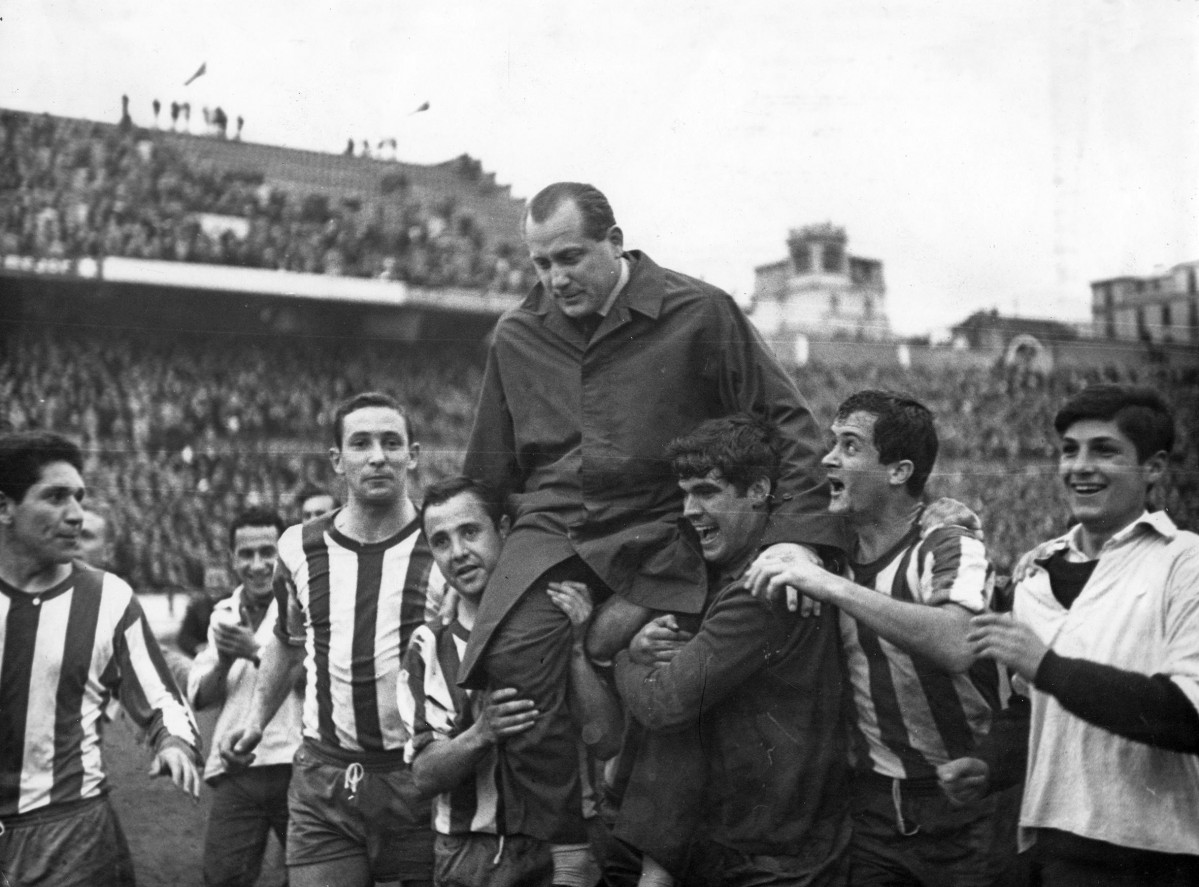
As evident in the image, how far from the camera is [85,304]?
23.4ft

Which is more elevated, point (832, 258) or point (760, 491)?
point (832, 258)

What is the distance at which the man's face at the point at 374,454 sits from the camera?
11.0 feet

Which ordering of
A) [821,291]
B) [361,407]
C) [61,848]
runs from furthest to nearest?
[821,291], [361,407], [61,848]

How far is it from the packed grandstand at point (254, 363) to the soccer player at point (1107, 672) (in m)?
1.59

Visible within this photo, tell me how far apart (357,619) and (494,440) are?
67cm

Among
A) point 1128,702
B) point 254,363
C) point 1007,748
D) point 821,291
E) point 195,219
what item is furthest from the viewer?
point 195,219

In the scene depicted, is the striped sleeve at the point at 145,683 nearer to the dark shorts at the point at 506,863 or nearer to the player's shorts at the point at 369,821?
the player's shorts at the point at 369,821

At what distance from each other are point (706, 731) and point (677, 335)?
3.12 ft

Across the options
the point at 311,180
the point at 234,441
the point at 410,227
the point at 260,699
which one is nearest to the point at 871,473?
the point at 260,699

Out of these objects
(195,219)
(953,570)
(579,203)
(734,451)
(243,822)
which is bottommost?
(243,822)

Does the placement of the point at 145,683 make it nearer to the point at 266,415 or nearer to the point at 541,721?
the point at 541,721

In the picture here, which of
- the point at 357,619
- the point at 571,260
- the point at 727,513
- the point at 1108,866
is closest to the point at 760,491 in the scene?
the point at 727,513

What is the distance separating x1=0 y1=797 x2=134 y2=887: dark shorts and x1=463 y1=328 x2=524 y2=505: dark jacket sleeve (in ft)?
4.58

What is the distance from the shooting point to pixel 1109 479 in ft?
8.64
